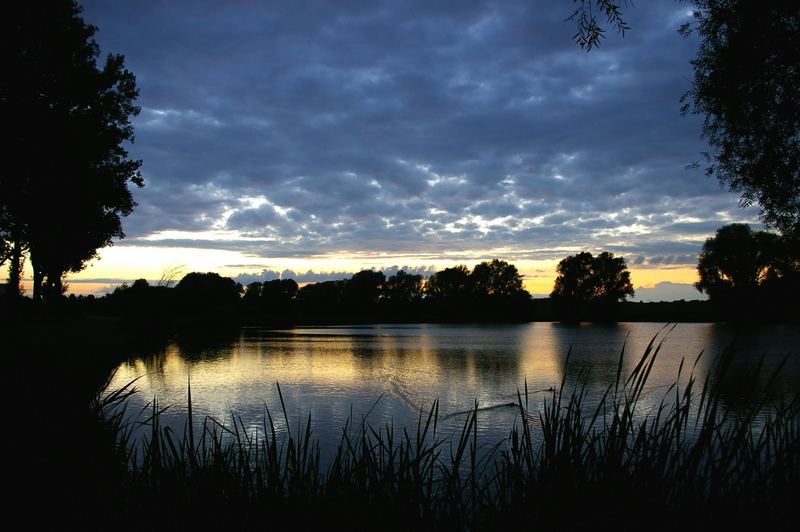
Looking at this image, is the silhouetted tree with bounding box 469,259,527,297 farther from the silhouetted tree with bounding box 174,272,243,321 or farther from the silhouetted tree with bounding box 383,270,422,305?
the silhouetted tree with bounding box 174,272,243,321

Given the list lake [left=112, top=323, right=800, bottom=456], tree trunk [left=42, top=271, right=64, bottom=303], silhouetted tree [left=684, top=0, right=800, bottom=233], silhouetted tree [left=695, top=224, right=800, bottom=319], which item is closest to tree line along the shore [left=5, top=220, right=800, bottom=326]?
silhouetted tree [left=695, top=224, right=800, bottom=319]

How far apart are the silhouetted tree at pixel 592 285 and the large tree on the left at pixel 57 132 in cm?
9208

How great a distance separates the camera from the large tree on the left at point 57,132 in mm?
14891

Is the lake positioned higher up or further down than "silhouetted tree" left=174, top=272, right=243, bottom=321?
further down

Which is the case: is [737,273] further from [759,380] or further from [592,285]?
[759,380]

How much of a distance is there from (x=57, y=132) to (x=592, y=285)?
101 meters

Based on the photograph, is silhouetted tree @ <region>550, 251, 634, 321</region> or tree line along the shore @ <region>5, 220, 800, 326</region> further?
silhouetted tree @ <region>550, 251, 634, 321</region>

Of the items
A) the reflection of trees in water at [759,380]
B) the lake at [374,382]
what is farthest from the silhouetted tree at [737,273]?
the reflection of trees in water at [759,380]

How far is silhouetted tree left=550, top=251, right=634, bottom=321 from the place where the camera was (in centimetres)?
10462

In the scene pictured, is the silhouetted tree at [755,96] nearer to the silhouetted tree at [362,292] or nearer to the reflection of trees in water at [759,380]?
the reflection of trees in water at [759,380]

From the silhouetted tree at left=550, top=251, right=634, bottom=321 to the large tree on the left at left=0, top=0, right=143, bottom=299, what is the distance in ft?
302

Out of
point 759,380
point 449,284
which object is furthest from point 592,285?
point 759,380

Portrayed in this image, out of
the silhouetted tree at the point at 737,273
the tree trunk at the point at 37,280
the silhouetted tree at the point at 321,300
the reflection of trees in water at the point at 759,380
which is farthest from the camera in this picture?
the silhouetted tree at the point at 321,300

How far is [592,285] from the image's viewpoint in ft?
350
